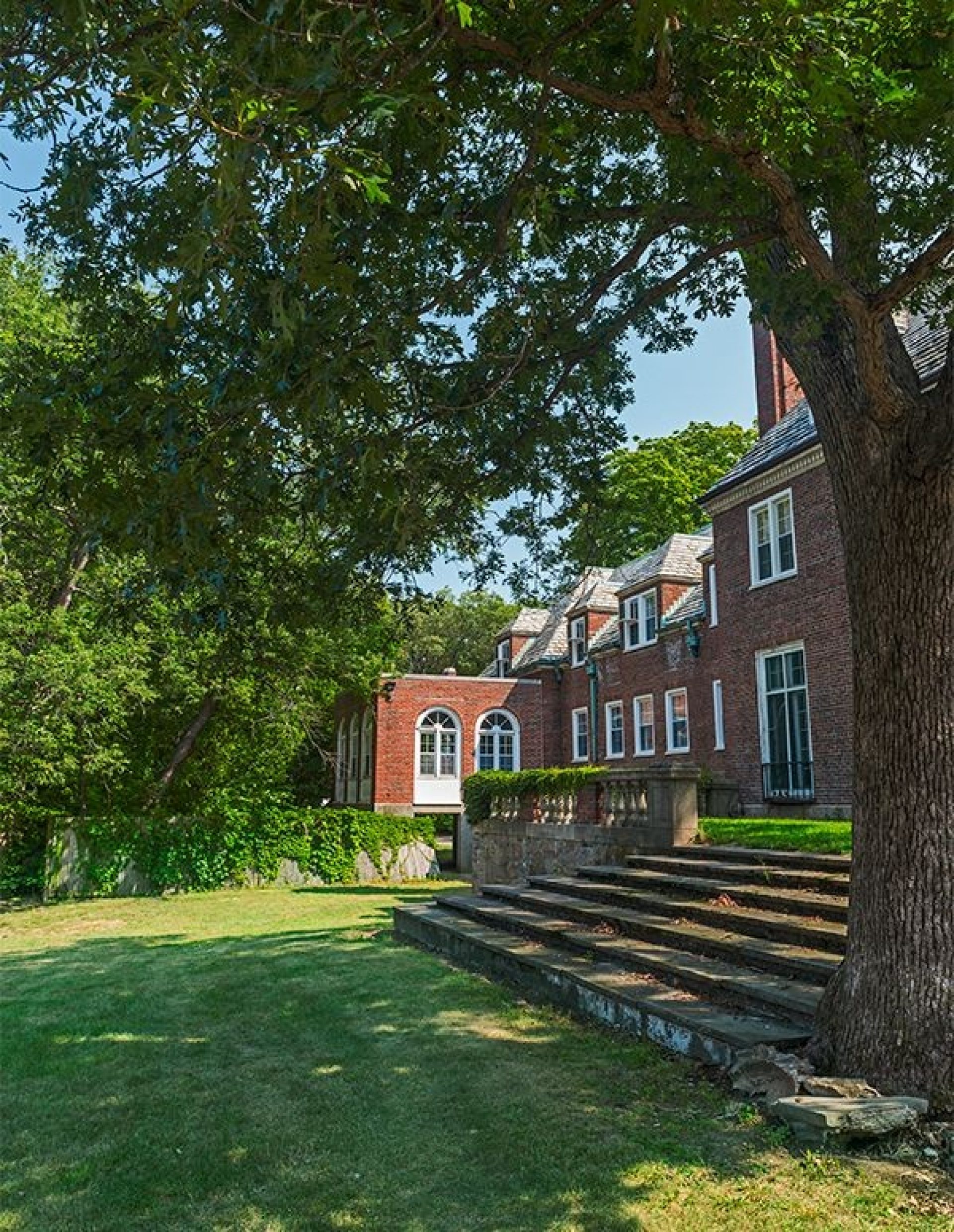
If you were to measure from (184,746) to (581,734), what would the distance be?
12.7 metres

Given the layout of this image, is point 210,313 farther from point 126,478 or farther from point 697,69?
point 697,69

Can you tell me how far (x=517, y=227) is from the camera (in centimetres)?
602

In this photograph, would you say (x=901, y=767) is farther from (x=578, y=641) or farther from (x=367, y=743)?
(x=367, y=743)

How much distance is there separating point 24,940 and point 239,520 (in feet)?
37.9

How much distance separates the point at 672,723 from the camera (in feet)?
78.8

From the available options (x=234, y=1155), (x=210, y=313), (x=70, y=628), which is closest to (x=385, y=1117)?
(x=234, y=1155)

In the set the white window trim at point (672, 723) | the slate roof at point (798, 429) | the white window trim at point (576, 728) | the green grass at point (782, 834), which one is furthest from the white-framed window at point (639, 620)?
the green grass at point (782, 834)

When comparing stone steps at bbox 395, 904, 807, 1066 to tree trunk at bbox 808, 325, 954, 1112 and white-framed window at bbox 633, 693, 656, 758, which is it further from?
white-framed window at bbox 633, 693, 656, 758

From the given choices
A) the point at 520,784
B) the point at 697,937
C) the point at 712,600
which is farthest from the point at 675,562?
the point at 697,937

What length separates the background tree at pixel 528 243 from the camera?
3525 millimetres

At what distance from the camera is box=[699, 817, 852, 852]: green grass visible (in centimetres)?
1017

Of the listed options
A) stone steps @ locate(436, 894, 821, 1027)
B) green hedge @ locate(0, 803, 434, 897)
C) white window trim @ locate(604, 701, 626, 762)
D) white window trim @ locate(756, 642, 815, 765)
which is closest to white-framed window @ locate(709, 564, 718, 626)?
white window trim @ locate(756, 642, 815, 765)

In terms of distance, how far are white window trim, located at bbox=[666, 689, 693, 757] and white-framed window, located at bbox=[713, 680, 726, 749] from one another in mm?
1302

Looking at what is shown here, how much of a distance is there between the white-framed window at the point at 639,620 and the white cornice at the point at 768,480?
20.9ft
